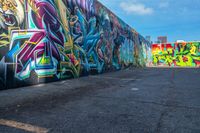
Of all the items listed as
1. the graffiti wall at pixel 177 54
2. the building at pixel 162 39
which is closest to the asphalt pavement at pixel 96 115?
the graffiti wall at pixel 177 54

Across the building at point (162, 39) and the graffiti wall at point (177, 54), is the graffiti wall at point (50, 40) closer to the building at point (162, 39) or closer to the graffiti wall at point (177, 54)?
the graffiti wall at point (177, 54)

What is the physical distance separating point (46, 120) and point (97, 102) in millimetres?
1639

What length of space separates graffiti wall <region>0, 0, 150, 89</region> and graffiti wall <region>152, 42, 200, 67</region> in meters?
20.9

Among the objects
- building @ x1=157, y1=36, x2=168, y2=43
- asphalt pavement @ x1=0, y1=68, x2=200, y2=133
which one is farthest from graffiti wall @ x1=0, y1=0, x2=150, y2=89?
building @ x1=157, y1=36, x2=168, y2=43

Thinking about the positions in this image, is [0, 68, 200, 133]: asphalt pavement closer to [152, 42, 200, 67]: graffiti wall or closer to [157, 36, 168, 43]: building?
[152, 42, 200, 67]: graffiti wall

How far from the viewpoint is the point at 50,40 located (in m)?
7.77

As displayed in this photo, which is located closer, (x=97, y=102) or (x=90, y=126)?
(x=90, y=126)

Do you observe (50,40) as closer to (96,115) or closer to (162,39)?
(96,115)

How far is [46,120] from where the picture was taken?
3281mm

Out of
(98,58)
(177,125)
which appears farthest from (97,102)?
(98,58)

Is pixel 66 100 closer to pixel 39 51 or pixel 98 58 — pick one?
pixel 39 51

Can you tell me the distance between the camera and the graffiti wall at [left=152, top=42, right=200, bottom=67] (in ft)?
99.0

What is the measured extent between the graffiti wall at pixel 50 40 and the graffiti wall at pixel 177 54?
20.9 m

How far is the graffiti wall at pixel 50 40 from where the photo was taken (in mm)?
5996
